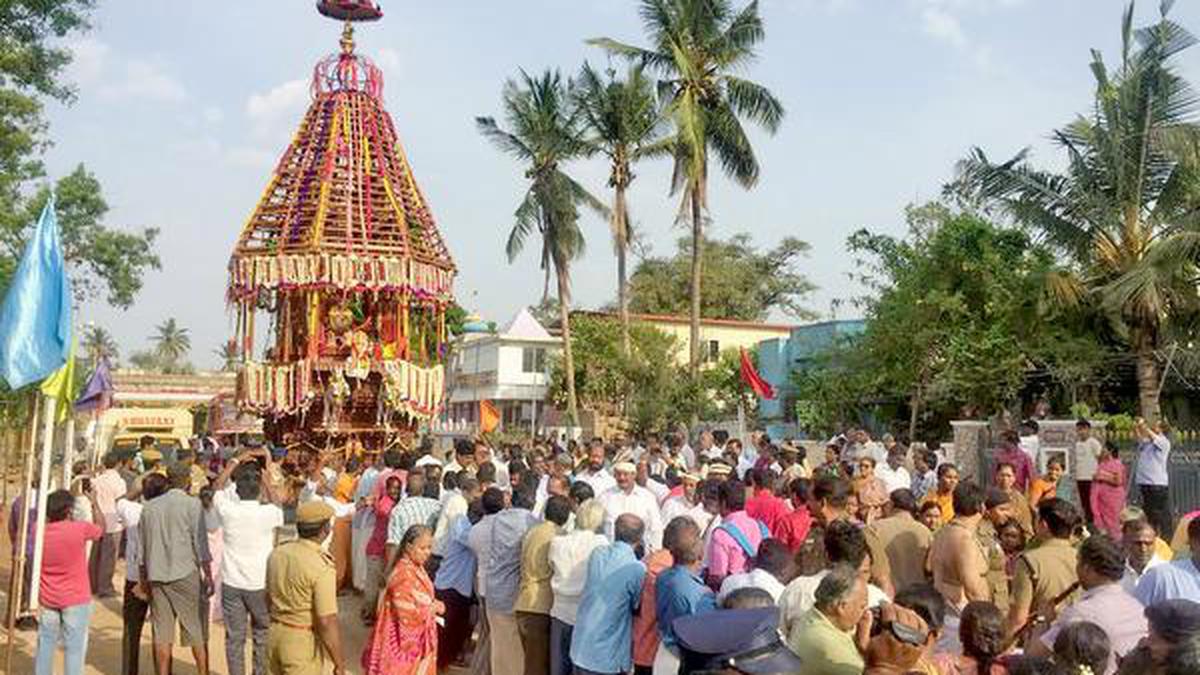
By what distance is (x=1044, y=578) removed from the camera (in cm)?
504

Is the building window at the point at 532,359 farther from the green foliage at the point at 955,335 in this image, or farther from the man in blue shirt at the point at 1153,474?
the man in blue shirt at the point at 1153,474

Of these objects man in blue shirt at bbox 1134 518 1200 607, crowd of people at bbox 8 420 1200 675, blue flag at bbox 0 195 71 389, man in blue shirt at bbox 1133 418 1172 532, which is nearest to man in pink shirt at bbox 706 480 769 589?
crowd of people at bbox 8 420 1200 675

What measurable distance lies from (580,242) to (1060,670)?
28.7 m

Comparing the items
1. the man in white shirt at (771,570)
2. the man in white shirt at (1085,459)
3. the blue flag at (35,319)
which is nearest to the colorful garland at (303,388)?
the blue flag at (35,319)

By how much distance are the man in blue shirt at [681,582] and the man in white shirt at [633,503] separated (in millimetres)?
2331

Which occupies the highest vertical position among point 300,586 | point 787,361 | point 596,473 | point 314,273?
point 314,273

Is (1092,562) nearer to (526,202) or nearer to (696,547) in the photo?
(696,547)

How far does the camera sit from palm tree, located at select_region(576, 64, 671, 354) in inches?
1182

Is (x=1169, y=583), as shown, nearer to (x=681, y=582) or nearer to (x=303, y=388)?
(x=681, y=582)

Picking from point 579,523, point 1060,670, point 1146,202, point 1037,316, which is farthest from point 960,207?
point 1060,670

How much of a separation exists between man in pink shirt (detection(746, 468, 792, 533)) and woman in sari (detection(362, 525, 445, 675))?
2.33m

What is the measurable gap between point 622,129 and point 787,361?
31.7ft

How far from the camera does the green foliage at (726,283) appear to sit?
Result: 1902 inches

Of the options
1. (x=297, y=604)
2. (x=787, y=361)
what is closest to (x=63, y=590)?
(x=297, y=604)
